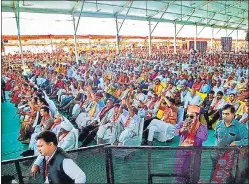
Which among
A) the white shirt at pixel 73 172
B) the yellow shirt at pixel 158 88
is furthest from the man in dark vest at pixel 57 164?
the yellow shirt at pixel 158 88

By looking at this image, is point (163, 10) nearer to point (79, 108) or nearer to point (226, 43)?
point (226, 43)

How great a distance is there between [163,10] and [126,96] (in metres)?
1.34

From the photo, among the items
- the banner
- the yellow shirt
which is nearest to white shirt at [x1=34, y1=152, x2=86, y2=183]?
the banner

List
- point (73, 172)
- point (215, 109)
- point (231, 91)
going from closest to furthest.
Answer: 1. point (73, 172)
2. point (215, 109)
3. point (231, 91)

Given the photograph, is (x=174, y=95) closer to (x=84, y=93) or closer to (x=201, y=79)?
(x=201, y=79)

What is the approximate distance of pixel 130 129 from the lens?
9.34 ft

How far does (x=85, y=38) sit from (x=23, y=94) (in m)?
1.47

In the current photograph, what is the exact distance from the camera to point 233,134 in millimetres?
1824

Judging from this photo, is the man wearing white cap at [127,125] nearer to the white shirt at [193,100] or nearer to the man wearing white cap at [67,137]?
the man wearing white cap at [67,137]

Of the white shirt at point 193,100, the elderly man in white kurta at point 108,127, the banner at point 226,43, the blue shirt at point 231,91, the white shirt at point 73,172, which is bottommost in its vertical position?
the elderly man in white kurta at point 108,127

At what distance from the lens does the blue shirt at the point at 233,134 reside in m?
1.79

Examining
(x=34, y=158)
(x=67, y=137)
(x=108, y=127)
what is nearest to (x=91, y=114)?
(x=108, y=127)

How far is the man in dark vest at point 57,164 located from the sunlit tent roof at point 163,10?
174 cm

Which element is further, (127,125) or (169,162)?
(127,125)
